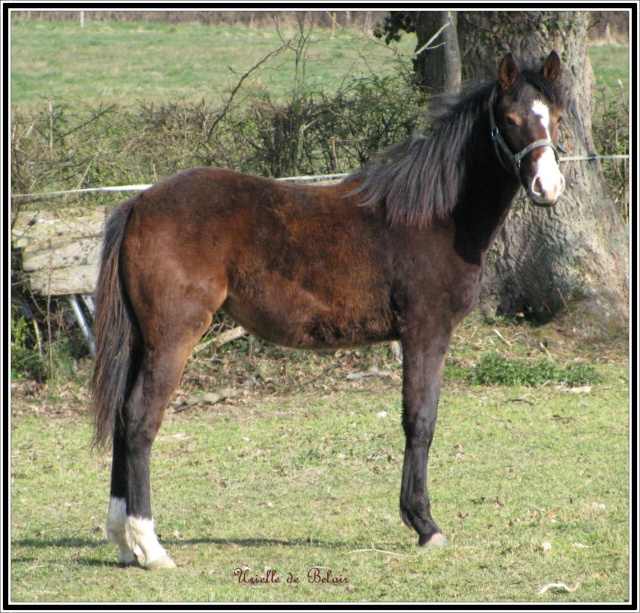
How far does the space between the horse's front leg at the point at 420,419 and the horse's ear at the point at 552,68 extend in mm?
1483

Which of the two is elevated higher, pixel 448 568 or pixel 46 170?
pixel 46 170

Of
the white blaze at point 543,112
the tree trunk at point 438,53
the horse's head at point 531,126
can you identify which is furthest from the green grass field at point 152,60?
the white blaze at point 543,112

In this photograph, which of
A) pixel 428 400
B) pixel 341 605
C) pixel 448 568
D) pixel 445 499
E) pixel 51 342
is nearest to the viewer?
pixel 341 605

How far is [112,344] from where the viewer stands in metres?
4.22

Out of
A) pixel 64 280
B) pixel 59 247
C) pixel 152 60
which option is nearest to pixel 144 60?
pixel 152 60

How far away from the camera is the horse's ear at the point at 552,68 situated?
4.19 m

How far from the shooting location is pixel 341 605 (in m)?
3.65

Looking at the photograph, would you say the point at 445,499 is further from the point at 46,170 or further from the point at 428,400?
the point at 46,170

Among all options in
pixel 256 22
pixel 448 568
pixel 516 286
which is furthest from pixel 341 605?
pixel 256 22

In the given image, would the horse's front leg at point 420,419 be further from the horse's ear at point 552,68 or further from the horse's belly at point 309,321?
the horse's ear at point 552,68

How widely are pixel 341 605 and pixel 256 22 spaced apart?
65.9ft

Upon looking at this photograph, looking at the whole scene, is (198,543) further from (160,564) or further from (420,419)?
(420,419)

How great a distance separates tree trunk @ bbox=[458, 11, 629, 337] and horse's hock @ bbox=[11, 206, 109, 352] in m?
4.42

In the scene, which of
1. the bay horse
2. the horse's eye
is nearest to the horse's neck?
the bay horse
